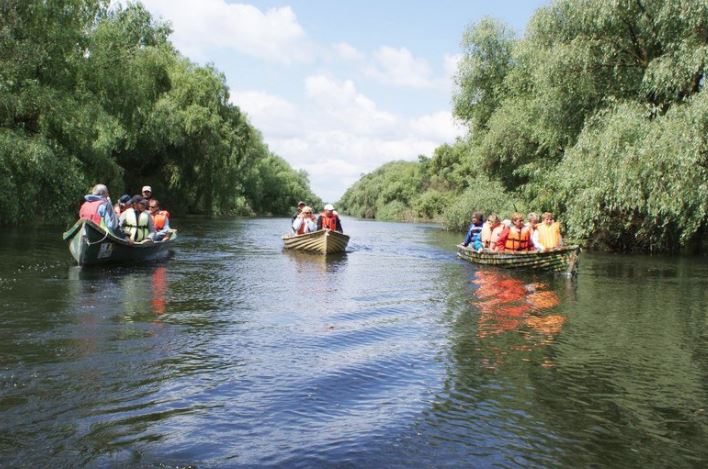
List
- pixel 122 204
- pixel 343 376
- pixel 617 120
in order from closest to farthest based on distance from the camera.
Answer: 1. pixel 343 376
2. pixel 122 204
3. pixel 617 120

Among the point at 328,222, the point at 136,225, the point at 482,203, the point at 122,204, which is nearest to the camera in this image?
the point at 136,225

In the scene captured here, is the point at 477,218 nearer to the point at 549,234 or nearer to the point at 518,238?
the point at 518,238

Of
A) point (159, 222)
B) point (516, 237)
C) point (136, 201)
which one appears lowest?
point (516, 237)

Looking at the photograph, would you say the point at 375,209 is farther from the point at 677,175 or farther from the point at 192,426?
the point at 192,426

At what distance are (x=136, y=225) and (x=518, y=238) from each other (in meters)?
9.83

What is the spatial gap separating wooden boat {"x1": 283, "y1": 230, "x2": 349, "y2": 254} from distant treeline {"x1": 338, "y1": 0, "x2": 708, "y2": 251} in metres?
7.31

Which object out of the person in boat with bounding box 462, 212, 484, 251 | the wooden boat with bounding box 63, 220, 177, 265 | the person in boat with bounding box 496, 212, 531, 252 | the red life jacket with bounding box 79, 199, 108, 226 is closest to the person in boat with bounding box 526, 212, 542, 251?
the person in boat with bounding box 496, 212, 531, 252

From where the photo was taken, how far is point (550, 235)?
1534 centimetres

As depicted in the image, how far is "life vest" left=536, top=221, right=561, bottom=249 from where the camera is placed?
601 inches

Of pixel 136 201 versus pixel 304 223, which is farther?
pixel 304 223

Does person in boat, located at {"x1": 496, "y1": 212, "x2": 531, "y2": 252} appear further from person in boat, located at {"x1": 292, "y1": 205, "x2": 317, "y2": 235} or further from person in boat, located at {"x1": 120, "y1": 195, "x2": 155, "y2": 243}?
person in boat, located at {"x1": 120, "y1": 195, "x2": 155, "y2": 243}

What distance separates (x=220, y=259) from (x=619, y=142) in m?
11.5

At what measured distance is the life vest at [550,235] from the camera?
1527 cm

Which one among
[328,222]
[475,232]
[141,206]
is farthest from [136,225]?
[475,232]
